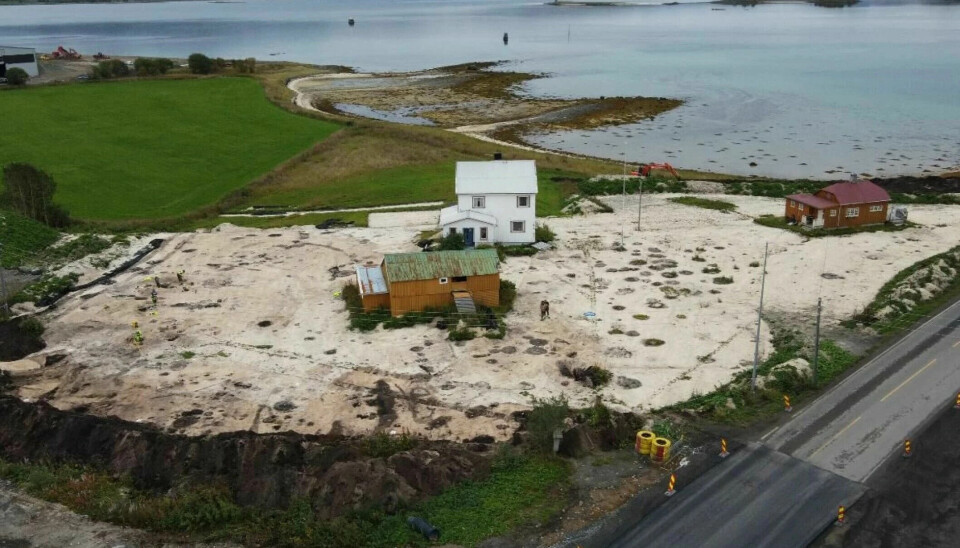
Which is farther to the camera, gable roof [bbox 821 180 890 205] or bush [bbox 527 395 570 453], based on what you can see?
gable roof [bbox 821 180 890 205]

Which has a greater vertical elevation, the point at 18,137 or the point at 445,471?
the point at 18,137

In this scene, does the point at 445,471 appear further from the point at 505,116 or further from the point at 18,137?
the point at 505,116

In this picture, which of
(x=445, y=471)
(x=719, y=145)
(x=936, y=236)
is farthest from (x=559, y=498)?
(x=719, y=145)

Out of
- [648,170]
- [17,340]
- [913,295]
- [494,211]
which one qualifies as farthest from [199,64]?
[913,295]

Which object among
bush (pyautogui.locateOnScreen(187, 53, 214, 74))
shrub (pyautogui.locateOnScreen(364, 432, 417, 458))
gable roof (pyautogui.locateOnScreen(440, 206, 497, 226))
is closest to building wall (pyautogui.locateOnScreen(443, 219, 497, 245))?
gable roof (pyautogui.locateOnScreen(440, 206, 497, 226))

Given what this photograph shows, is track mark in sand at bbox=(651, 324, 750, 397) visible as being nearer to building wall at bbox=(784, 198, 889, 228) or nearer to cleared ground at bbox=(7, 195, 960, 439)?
cleared ground at bbox=(7, 195, 960, 439)
